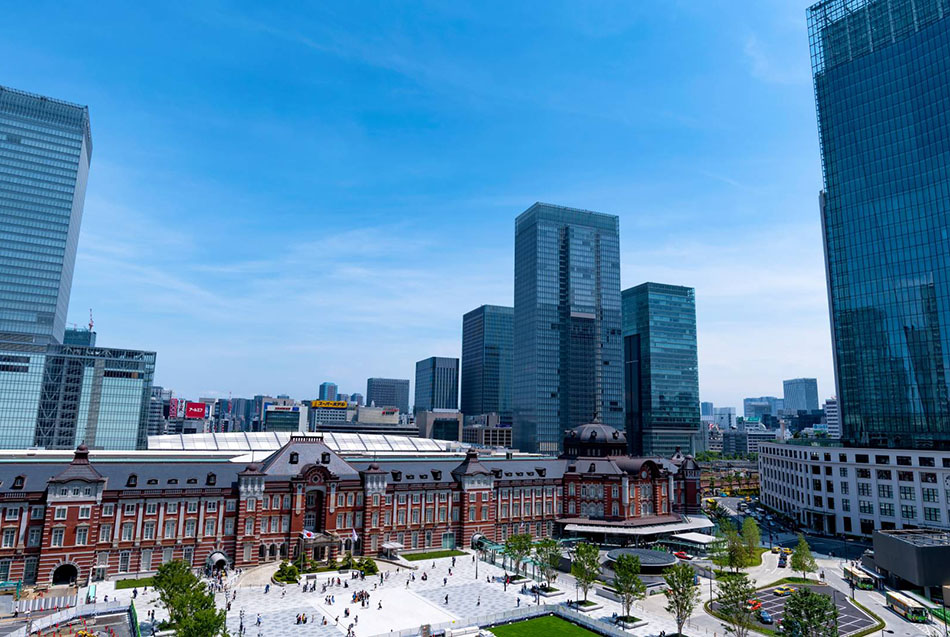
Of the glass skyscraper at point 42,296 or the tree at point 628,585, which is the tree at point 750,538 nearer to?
the tree at point 628,585

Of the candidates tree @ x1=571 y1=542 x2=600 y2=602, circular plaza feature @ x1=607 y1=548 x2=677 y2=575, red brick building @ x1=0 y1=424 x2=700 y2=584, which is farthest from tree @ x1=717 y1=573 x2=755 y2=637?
red brick building @ x1=0 y1=424 x2=700 y2=584

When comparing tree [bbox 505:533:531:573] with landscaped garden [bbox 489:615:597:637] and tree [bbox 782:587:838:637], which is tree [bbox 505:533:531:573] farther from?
tree [bbox 782:587:838:637]

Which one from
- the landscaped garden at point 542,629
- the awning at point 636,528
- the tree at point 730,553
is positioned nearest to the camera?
the landscaped garden at point 542,629

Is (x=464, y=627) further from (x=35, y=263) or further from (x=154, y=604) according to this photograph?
(x=35, y=263)

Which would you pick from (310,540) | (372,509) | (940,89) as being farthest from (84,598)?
(940,89)

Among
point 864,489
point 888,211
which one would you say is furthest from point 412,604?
point 888,211

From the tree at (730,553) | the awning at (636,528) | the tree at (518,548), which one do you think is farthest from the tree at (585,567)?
the awning at (636,528)
